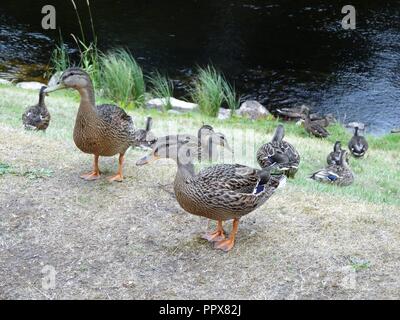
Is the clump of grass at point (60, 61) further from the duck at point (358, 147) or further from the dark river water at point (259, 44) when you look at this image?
the duck at point (358, 147)

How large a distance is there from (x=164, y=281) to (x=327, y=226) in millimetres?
1909

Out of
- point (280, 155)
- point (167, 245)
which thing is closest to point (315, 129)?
point (280, 155)

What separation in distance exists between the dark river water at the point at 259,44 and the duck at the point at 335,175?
585cm

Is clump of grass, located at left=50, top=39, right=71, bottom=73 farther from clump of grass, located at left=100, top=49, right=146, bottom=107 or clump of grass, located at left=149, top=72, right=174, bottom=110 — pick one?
clump of grass, located at left=149, top=72, right=174, bottom=110

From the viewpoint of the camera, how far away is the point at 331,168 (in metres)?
9.77

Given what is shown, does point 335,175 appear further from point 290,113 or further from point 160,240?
point 290,113

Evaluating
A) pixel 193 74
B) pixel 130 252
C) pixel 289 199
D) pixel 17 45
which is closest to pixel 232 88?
pixel 193 74

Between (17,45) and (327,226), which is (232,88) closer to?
(17,45)

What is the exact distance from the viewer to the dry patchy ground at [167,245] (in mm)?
5355

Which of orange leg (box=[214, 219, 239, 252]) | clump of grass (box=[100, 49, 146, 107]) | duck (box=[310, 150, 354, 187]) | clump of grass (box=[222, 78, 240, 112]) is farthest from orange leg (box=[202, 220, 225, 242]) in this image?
clump of grass (box=[222, 78, 240, 112])

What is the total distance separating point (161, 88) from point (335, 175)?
7137 mm

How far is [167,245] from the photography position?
19.7 ft

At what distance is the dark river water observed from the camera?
1714cm

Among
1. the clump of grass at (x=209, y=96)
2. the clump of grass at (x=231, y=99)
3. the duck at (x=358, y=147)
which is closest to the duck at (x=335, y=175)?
the duck at (x=358, y=147)
